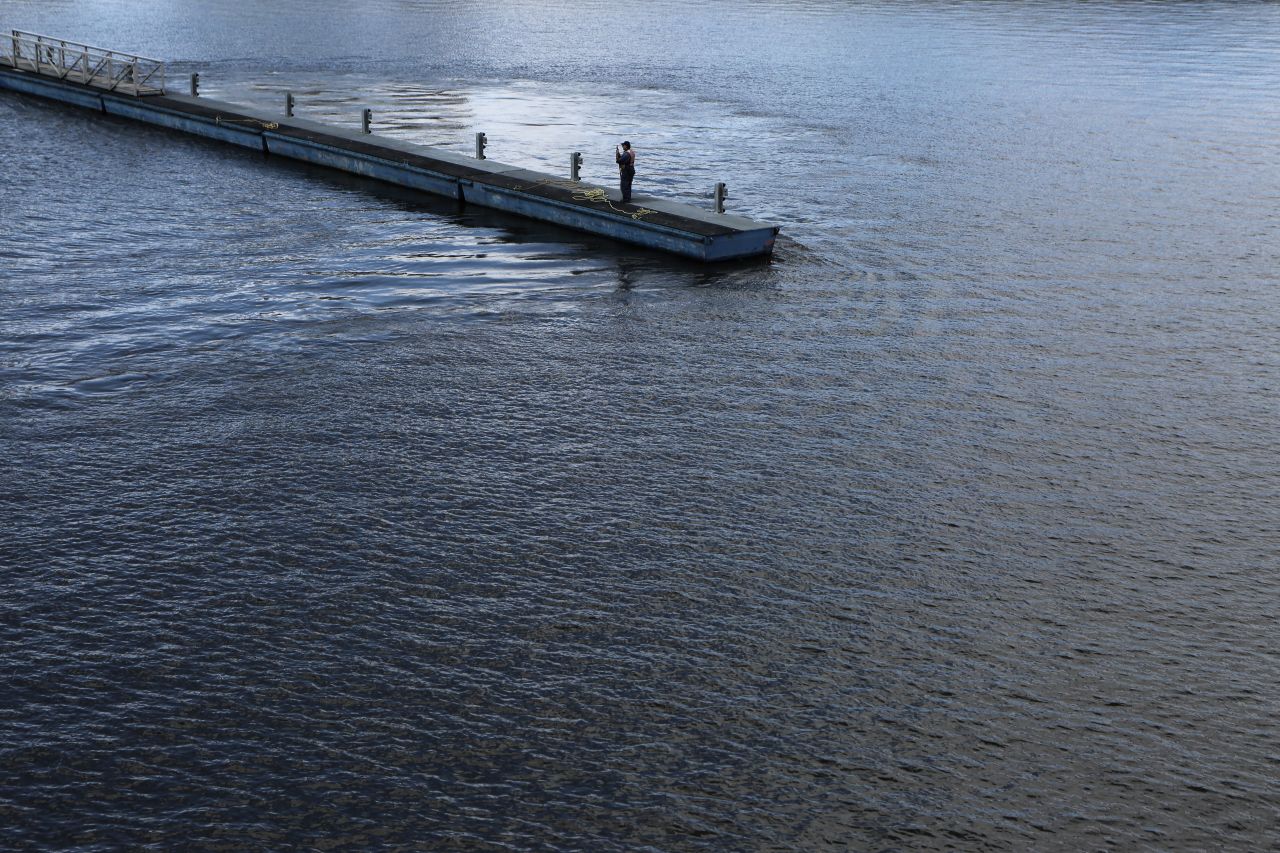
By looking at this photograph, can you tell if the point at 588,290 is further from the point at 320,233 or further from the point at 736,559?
the point at 736,559

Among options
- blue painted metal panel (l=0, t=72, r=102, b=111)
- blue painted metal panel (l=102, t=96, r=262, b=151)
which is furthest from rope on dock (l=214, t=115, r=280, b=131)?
blue painted metal panel (l=0, t=72, r=102, b=111)

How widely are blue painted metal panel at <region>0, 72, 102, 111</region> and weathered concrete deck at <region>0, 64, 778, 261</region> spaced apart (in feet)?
0.25

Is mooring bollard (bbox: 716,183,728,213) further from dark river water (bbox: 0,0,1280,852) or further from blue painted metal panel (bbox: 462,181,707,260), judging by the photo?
blue painted metal panel (bbox: 462,181,707,260)

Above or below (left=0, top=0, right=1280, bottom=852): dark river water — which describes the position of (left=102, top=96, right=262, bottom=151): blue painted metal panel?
above

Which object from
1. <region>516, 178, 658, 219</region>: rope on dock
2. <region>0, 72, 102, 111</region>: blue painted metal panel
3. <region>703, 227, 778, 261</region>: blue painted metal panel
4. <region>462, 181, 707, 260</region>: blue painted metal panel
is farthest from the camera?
<region>0, 72, 102, 111</region>: blue painted metal panel

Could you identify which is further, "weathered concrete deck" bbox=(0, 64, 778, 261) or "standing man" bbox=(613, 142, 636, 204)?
"standing man" bbox=(613, 142, 636, 204)

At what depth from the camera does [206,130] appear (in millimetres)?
46125

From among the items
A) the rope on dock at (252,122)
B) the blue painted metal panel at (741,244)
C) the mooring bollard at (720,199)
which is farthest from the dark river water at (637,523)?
the rope on dock at (252,122)

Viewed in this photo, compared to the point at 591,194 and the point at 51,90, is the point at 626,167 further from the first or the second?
the point at 51,90

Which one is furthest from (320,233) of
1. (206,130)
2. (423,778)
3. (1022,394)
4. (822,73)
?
(822,73)

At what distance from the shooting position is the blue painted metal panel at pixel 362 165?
37656 millimetres

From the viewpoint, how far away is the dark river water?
1146 centimetres

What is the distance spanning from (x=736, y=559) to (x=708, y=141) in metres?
33.5

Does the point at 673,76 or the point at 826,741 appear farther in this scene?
the point at 673,76
